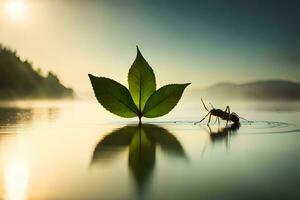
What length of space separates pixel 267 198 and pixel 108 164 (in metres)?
0.22

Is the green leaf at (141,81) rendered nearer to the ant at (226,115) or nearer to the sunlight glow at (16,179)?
the ant at (226,115)

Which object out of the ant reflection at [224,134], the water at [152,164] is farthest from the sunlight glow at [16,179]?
the ant reflection at [224,134]

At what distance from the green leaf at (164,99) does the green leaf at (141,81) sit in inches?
0.5

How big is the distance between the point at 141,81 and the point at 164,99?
2.5 inches

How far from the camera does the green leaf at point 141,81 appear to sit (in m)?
1.01

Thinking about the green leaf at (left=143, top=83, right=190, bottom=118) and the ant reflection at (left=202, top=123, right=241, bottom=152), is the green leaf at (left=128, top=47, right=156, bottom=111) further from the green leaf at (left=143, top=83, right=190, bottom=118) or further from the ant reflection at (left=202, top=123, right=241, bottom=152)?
the ant reflection at (left=202, top=123, right=241, bottom=152)

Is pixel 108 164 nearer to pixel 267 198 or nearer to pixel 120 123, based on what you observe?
pixel 267 198

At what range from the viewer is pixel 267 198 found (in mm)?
395

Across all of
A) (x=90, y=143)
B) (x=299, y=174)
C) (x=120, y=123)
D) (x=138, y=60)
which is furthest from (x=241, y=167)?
(x=120, y=123)

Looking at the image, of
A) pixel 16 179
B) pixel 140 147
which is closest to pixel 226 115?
pixel 140 147

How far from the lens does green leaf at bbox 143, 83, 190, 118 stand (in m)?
1.04

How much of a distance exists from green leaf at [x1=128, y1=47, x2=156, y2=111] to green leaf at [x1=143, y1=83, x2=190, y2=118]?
1cm

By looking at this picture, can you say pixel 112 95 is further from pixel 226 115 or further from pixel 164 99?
pixel 226 115

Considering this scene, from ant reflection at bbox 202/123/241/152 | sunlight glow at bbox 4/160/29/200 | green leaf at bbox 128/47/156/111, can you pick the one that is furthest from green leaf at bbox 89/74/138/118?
sunlight glow at bbox 4/160/29/200
